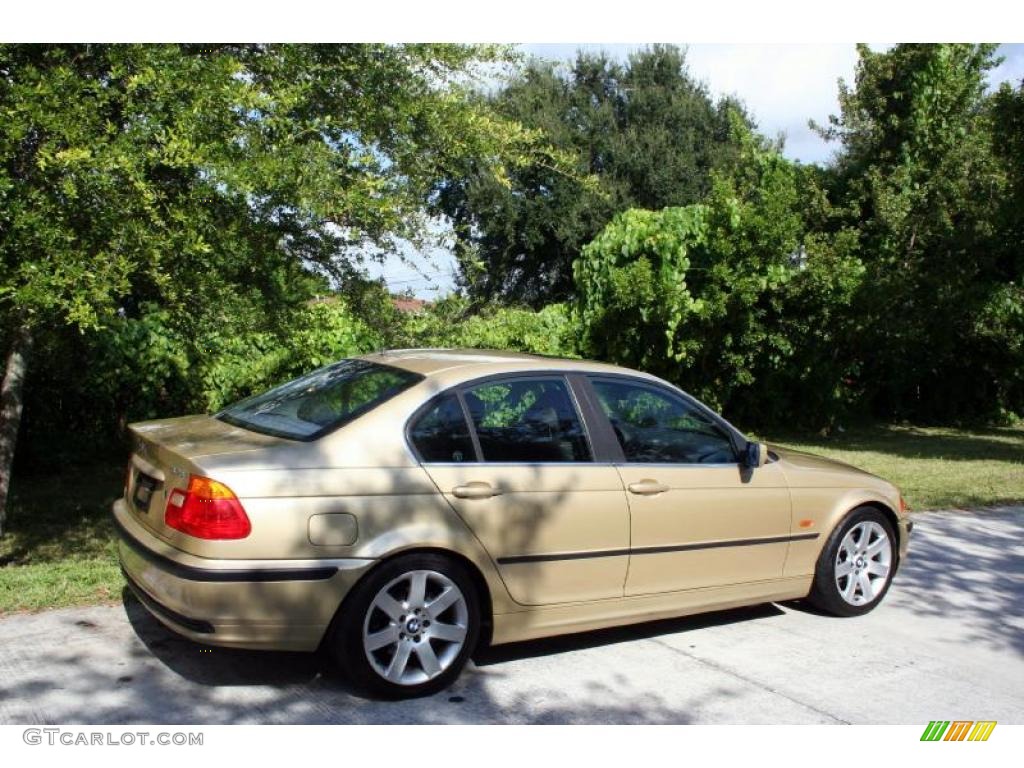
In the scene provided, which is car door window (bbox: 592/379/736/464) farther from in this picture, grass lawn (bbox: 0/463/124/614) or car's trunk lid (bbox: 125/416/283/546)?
grass lawn (bbox: 0/463/124/614)

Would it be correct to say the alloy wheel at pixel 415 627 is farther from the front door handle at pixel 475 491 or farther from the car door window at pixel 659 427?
the car door window at pixel 659 427

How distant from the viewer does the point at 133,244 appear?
5.53 metres

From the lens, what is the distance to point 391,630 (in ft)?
14.4

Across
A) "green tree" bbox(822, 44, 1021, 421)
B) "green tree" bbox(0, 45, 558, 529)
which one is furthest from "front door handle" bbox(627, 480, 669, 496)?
"green tree" bbox(822, 44, 1021, 421)

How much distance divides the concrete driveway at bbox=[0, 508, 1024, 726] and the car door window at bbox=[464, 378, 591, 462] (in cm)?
106

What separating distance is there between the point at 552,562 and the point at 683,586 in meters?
0.89

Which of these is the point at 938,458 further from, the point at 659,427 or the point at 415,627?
the point at 415,627

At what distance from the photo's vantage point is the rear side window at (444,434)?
4.66 meters

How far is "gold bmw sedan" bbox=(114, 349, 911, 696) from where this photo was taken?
166 inches

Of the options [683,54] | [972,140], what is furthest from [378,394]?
[683,54]

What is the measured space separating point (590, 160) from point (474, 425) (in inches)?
1056

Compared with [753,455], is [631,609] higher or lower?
lower
